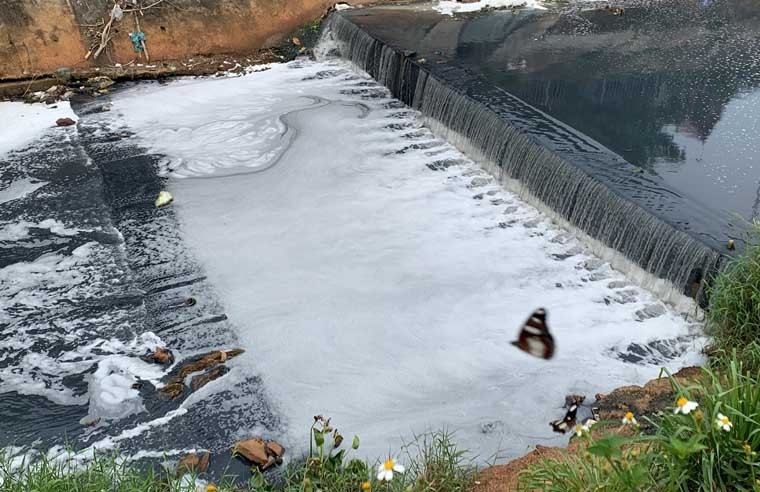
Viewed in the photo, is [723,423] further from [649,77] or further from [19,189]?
[19,189]

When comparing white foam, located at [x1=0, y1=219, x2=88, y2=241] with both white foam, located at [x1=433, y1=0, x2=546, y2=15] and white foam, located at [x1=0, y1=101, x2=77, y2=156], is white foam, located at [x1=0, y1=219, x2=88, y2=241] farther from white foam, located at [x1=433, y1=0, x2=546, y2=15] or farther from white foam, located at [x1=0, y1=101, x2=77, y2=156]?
white foam, located at [x1=433, y1=0, x2=546, y2=15]

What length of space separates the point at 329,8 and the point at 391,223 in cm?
567

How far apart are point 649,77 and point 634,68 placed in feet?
0.91

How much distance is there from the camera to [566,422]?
3.57 meters

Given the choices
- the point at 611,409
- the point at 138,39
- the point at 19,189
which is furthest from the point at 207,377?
the point at 138,39

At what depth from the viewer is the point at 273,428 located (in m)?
3.64

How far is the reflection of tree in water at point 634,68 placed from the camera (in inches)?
233

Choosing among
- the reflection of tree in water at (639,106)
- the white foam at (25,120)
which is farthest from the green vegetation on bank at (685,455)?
the white foam at (25,120)

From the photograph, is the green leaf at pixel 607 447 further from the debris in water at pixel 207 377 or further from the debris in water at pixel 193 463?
the debris in water at pixel 207 377

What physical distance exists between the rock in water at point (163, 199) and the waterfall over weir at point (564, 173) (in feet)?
9.37

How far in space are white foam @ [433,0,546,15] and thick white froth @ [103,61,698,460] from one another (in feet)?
9.57

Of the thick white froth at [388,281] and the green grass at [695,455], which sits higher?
the green grass at [695,455]

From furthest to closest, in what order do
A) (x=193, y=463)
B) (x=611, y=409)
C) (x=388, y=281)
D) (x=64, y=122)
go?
(x=64, y=122), (x=388, y=281), (x=611, y=409), (x=193, y=463)

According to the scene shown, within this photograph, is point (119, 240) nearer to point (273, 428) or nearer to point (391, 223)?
point (391, 223)
